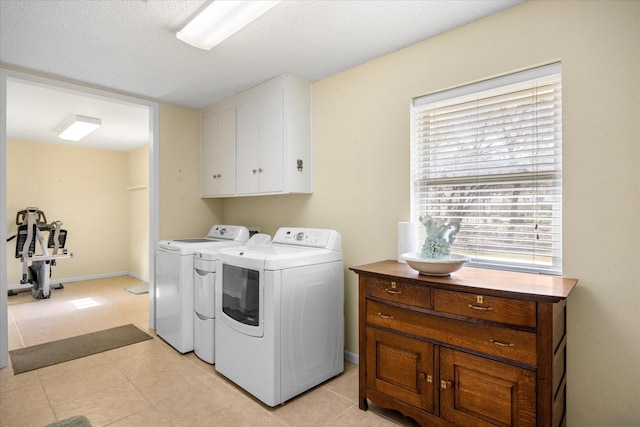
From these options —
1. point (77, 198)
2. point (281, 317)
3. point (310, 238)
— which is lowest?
point (281, 317)

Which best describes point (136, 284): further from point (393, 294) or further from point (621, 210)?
point (621, 210)

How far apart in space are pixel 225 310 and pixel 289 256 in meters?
0.72

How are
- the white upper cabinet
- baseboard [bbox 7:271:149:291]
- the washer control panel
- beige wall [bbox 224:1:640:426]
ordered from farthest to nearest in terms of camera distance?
baseboard [bbox 7:271:149:291] → the white upper cabinet → the washer control panel → beige wall [bbox 224:1:640:426]

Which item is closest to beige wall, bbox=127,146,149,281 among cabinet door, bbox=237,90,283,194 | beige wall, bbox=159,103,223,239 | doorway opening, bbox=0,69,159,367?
doorway opening, bbox=0,69,159,367

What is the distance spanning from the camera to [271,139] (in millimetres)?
3016

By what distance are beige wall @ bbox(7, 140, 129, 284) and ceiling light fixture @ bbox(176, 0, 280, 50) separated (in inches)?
194

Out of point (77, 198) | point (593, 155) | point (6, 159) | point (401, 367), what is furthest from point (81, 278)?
point (593, 155)

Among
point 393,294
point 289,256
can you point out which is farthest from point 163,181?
point 393,294

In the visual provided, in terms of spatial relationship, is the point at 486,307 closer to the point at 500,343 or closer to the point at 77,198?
the point at 500,343

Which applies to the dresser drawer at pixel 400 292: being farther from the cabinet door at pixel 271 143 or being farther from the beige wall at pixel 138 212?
the beige wall at pixel 138 212

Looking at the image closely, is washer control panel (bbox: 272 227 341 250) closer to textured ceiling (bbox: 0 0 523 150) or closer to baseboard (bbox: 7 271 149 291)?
textured ceiling (bbox: 0 0 523 150)

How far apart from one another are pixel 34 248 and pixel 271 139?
434 cm

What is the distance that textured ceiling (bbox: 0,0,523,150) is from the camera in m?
1.96

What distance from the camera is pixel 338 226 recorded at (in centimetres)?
290
